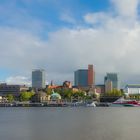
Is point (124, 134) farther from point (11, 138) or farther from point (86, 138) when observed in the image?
point (11, 138)

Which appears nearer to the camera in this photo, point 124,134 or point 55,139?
point 55,139

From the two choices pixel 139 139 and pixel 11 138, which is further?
pixel 11 138

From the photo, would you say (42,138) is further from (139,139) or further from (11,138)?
(139,139)

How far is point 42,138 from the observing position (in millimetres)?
54500

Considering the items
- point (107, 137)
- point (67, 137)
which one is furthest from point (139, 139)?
point (67, 137)

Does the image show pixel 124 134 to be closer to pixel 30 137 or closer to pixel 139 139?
pixel 139 139

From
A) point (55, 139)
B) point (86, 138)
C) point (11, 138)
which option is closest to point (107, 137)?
point (86, 138)

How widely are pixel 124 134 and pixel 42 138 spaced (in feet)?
34.6

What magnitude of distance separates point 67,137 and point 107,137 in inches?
185

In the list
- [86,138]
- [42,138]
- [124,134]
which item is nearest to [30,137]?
[42,138]

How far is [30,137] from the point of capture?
5566 centimetres

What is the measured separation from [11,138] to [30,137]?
7.35 ft

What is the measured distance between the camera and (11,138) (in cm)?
5531

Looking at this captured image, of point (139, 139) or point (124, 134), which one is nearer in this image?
point (139, 139)
